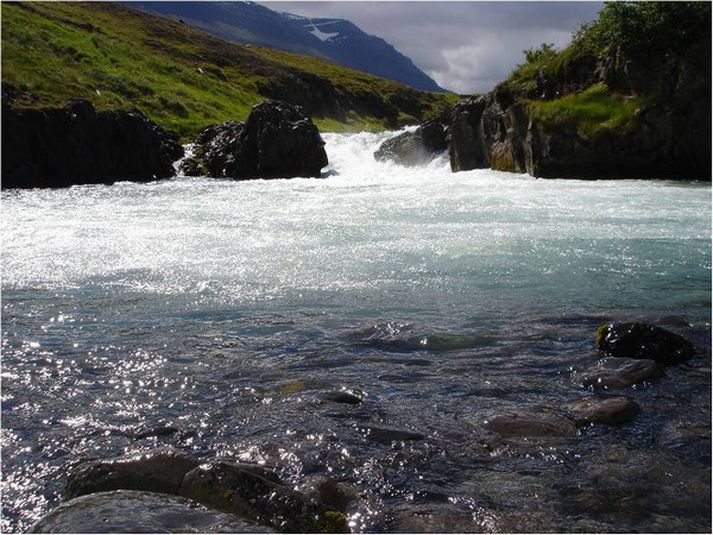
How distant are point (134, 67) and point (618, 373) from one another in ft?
253

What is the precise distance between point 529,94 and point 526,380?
1365 inches

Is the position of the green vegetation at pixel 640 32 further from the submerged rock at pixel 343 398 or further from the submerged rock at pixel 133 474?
the submerged rock at pixel 133 474

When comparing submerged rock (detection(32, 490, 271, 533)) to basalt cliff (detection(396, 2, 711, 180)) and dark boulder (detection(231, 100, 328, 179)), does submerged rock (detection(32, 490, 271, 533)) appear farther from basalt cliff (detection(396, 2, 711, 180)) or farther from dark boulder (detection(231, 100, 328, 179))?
dark boulder (detection(231, 100, 328, 179))

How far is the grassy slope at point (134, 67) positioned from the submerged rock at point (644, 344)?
46242mm

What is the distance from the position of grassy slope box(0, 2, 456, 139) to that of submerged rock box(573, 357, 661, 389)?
153 feet

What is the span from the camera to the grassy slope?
5834 centimetres

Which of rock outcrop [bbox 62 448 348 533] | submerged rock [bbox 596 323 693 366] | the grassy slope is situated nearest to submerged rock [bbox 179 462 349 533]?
rock outcrop [bbox 62 448 348 533]

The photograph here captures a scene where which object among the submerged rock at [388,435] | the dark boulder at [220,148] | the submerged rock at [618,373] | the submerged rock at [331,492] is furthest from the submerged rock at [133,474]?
the dark boulder at [220,148]

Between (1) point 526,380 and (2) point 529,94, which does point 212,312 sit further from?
(2) point 529,94

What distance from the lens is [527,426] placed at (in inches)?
281

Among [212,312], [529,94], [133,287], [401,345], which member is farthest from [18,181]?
[401,345]

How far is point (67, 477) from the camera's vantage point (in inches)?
241

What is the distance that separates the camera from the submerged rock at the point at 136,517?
4.73 metres

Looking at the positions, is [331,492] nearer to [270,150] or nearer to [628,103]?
[628,103]
